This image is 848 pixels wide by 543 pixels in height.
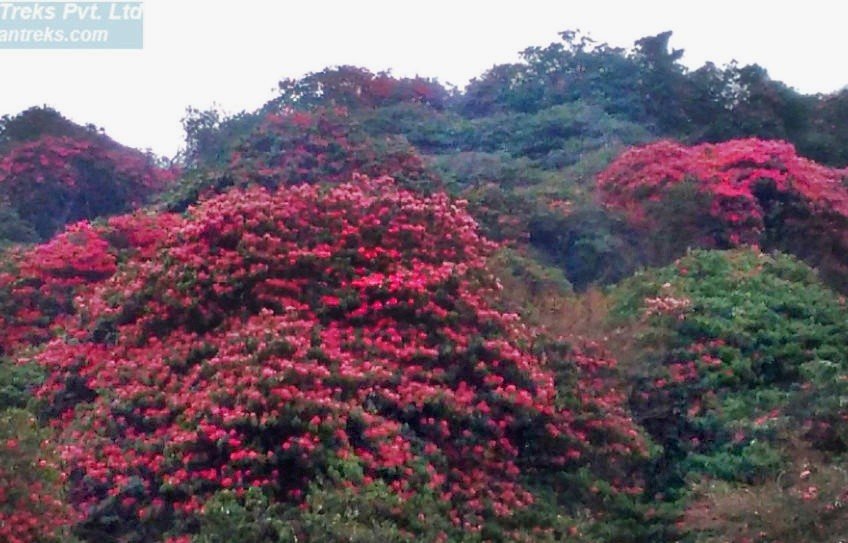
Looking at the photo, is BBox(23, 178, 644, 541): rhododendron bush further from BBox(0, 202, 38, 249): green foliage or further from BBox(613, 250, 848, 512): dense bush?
→ BBox(0, 202, 38, 249): green foliage

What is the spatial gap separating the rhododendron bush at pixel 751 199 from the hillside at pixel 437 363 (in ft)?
0.14

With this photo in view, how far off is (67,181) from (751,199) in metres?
13.5

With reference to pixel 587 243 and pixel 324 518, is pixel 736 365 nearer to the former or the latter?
pixel 324 518

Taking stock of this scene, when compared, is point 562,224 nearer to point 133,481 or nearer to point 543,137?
point 543,137

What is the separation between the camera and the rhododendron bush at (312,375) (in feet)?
29.1

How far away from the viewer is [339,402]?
9.22 meters

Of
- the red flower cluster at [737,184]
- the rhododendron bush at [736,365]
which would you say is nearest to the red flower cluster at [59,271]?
the rhododendron bush at [736,365]

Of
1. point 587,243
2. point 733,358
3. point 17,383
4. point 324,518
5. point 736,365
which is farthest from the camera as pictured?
point 587,243

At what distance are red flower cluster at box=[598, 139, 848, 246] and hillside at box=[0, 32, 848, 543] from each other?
0.15 feet

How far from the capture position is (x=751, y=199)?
55.0 ft

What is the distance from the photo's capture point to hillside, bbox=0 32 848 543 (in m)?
8.73

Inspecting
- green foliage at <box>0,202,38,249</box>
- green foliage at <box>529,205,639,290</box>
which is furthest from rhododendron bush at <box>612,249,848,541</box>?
green foliage at <box>0,202,38,249</box>

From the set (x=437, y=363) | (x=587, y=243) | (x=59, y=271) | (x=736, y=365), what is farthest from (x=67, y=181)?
(x=736, y=365)

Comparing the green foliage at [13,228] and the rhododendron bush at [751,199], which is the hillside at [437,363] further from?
the green foliage at [13,228]
